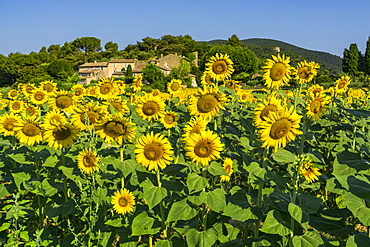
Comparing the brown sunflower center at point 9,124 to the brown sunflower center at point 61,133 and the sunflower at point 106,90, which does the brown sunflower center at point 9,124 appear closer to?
the brown sunflower center at point 61,133

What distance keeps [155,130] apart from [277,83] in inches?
80.1

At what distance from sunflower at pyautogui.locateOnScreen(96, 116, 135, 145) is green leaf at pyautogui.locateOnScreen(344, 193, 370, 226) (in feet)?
6.67

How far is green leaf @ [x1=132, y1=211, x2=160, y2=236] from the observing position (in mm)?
3162

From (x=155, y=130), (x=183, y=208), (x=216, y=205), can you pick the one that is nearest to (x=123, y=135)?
(x=183, y=208)

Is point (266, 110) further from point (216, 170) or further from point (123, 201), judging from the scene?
point (123, 201)

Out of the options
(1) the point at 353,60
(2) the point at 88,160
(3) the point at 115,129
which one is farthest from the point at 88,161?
(1) the point at 353,60

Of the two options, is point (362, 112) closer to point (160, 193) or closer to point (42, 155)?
point (160, 193)

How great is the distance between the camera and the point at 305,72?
5152 mm

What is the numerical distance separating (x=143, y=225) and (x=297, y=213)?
1491mm

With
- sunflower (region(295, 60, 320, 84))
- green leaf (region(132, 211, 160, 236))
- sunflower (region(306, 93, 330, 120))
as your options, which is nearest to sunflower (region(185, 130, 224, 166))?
green leaf (region(132, 211, 160, 236))

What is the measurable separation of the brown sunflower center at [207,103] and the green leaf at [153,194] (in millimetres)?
1111

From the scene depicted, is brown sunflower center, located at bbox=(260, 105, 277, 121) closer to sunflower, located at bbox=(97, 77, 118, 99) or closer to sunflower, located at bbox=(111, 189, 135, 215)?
sunflower, located at bbox=(111, 189, 135, 215)

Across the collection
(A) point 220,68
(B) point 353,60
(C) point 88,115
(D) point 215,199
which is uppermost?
(B) point 353,60

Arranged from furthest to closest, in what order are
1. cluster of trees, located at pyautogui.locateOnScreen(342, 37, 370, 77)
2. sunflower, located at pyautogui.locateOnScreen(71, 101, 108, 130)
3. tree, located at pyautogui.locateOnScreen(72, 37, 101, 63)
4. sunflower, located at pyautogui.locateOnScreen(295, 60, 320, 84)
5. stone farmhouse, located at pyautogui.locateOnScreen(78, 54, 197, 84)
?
tree, located at pyautogui.locateOnScreen(72, 37, 101, 63) < stone farmhouse, located at pyautogui.locateOnScreen(78, 54, 197, 84) < cluster of trees, located at pyautogui.locateOnScreen(342, 37, 370, 77) < sunflower, located at pyautogui.locateOnScreen(295, 60, 320, 84) < sunflower, located at pyautogui.locateOnScreen(71, 101, 108, 130)
